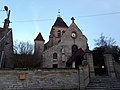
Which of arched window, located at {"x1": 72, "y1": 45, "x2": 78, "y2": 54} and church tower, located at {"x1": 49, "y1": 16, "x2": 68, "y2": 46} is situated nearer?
arched window, located at {"x1": 72, "y1": 45, "x2": 78, "y2": 54}

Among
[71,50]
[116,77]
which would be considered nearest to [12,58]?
[71,50]

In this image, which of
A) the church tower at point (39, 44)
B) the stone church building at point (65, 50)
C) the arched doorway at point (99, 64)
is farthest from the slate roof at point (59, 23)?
the arched doorway at point (99, 64)

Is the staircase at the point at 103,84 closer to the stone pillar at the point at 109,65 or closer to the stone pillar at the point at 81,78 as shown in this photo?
the stone pillar at the point at 81,78

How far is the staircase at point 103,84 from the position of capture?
1688 centimetres

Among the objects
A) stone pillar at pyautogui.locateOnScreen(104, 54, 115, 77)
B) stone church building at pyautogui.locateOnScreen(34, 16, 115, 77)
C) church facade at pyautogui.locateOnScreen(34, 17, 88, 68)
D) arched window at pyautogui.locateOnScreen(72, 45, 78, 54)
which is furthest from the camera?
arched window at pyautogui.locateOnScreen(72, 45, 78, 54)

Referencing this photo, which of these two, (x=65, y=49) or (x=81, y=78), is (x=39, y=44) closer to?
(x=65, y=49)

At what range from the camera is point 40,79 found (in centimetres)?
1645

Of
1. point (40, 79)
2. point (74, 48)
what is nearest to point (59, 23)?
point (74, 48)

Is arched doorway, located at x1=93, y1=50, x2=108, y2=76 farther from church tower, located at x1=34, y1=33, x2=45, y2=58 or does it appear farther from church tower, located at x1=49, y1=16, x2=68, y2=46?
church tower, located at x1=49, y1=16, x2=68, y2=46

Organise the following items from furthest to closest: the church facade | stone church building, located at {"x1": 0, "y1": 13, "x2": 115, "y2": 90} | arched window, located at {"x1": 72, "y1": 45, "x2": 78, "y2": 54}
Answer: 1. arched window, located at {"x1": 72, "y1": 45, "x2": 78, "y2": 54}
2. the church facade
3. stone church building, located at {"x1": 0, "y1": 13, "x2": 115, "y2": 90}

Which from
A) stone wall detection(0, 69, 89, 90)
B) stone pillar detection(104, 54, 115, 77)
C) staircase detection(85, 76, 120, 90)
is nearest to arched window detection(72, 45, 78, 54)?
stone pillar detection(104, 54, 115, 77)

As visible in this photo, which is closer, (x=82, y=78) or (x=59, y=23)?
(x=82, y=78)

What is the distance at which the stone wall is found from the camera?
16047 millimetres

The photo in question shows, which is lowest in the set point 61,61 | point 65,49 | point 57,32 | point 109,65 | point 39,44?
point 109,65
